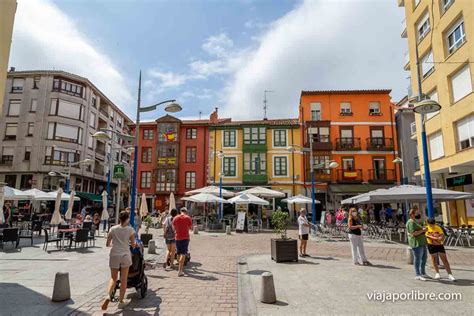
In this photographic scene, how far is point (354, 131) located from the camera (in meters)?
32.6

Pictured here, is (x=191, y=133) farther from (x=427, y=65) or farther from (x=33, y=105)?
(x=427, y=65)

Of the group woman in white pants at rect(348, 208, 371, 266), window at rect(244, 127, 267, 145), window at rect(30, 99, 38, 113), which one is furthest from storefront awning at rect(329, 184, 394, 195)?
window at rect(30, 99, 38, 113)

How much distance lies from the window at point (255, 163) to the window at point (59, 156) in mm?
20886

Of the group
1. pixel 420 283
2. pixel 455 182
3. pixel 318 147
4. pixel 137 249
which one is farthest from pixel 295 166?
pixel 137 249

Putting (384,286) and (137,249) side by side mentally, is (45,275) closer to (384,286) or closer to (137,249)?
(137,249)

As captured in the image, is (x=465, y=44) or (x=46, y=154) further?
(x=46, y=154)

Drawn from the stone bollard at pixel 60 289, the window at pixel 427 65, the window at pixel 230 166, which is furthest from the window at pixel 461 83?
the window at pixel 230 166

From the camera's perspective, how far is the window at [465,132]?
15.7 metres

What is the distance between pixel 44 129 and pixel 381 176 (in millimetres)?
37598

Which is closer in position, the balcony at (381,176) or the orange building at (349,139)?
the balcony at (381,176)

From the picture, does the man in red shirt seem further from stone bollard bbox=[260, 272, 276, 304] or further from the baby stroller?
stone bollard bbox=[260, 272, 276, 304]

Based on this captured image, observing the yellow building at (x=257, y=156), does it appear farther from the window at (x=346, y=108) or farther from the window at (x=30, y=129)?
the window at (x=30, y=129)

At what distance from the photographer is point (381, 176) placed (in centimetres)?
3131

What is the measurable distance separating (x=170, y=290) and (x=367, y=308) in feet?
12.9
